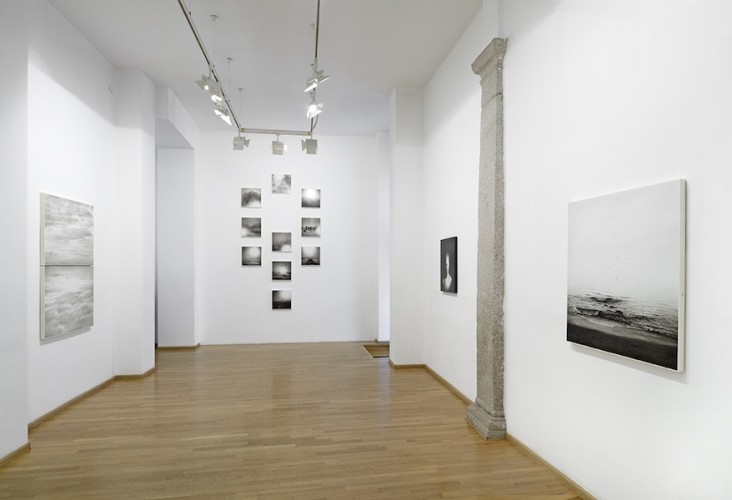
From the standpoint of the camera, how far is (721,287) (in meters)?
2.16

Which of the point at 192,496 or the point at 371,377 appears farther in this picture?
the point at 371,377

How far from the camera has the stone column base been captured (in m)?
4.22

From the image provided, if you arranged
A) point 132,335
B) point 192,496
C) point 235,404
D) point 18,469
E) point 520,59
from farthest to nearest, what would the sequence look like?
point 132,335
point 235,404
point 520,59
point 18,469
point 192,496

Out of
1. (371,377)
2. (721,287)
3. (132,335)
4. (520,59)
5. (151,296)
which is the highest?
(520,59)

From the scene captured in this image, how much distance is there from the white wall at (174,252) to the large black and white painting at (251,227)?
1.08 meters

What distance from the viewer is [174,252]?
870cm

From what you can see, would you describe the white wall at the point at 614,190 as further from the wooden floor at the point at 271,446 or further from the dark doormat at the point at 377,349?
the dark doormat at the point at 377,349

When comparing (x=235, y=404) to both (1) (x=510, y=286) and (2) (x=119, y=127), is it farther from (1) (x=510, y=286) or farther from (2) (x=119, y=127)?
(2) (x=119, y=127)

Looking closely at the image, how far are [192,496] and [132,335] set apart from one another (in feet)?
13.1

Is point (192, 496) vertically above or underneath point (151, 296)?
underneath

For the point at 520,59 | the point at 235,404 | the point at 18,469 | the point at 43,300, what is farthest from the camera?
the point at 235,404

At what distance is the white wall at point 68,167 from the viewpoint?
4586 mm

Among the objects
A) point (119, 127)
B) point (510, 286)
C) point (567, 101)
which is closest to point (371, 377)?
point (510, 286)

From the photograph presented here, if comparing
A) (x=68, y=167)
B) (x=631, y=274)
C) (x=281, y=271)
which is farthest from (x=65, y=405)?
(x=631, y=274)
